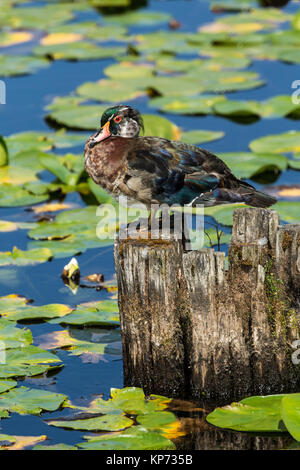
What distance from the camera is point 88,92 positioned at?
10.5 meters

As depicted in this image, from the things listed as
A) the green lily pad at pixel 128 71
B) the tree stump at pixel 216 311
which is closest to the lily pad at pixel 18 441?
the tree stump at pixel 216 311

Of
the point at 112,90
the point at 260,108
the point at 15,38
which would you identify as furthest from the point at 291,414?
the point at 15,38

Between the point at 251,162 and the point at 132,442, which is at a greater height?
the point at 251,162

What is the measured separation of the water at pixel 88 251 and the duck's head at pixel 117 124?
1.28 m

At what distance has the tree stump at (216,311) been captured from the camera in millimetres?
5082

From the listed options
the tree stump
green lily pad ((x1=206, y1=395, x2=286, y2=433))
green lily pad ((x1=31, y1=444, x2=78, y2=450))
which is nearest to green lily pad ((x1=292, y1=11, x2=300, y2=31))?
the tree stump

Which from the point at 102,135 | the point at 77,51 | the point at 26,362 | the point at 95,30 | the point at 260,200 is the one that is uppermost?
the point at 95,30

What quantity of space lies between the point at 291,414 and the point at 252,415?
0.29 meters

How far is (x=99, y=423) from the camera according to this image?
4930 millimetres

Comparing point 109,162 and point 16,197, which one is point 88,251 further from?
point 109,162

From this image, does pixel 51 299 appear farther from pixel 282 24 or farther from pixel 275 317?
pixel 282 24

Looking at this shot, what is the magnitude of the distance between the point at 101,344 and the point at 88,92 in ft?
17.1

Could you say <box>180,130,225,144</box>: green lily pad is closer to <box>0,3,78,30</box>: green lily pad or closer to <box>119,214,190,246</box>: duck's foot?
<box>119,214,190,246</box>: duck's foot
